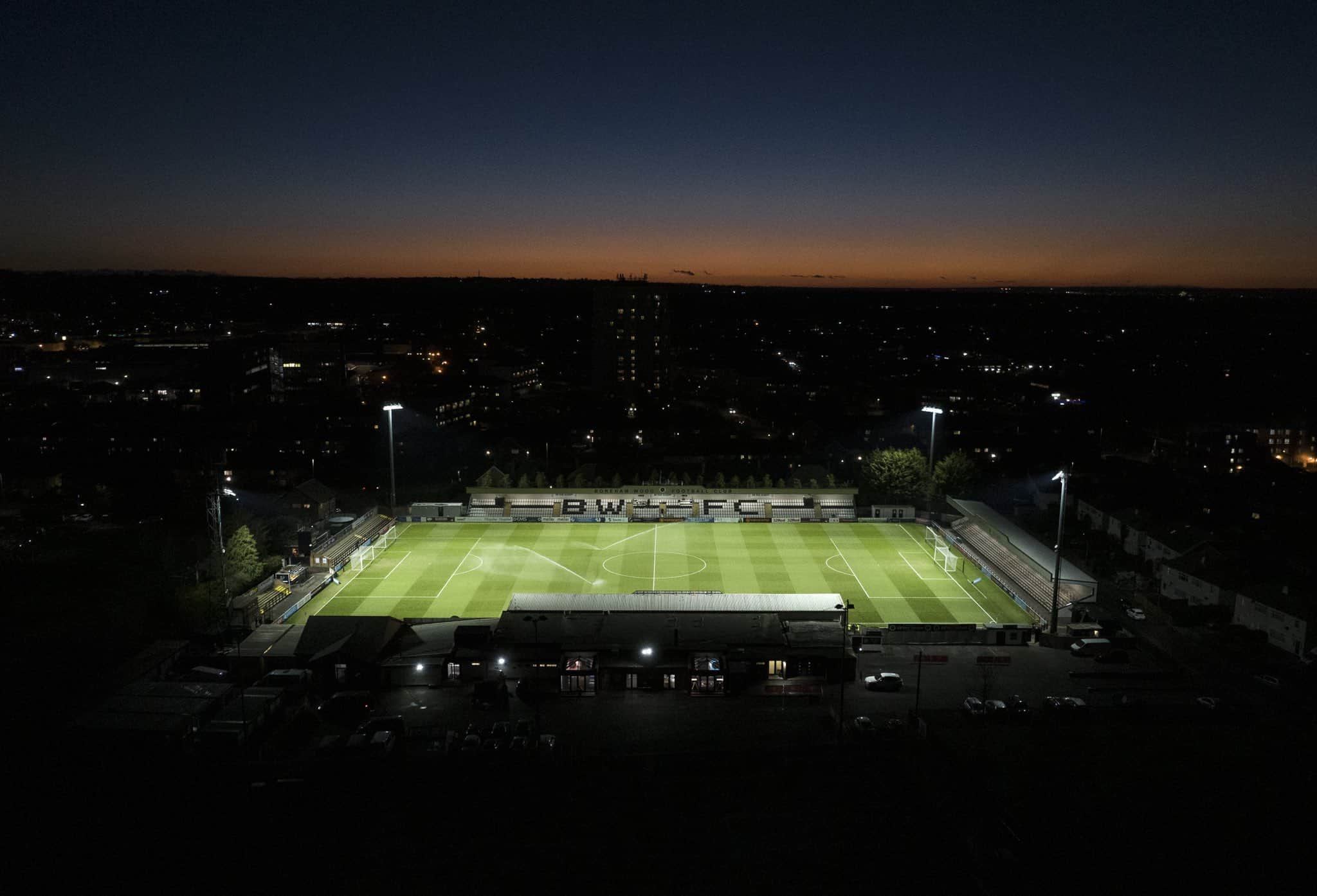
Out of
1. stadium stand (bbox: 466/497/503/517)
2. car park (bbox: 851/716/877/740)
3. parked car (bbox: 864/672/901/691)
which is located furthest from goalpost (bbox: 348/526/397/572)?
car park (bbox: 851/716/877/740)

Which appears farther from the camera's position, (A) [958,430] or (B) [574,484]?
(A) [958,430]

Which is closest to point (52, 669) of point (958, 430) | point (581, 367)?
point (958, 430)

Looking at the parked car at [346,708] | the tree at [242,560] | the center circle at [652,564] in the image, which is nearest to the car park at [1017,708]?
the center circle at [652,564]

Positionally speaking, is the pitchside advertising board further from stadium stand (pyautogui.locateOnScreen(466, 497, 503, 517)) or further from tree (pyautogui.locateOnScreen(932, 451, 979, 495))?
stadium stand (pyautogui.locateOnScreen(466, 497, 503, 517))

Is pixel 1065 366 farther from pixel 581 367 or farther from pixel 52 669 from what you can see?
pixel 52 669

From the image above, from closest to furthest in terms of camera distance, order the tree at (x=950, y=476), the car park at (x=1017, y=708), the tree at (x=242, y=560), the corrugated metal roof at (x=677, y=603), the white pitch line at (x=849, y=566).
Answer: the car park at (x=1017, y=708), the corrugated metal roof at (x=677, y=603), the tree at (x=242, y=560), the white pitch line at (x=849, y=566), the tree at (x=950, y=476)

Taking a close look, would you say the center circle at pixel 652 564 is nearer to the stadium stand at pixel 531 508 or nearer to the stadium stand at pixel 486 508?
the stadium stand at pixel 531 508
